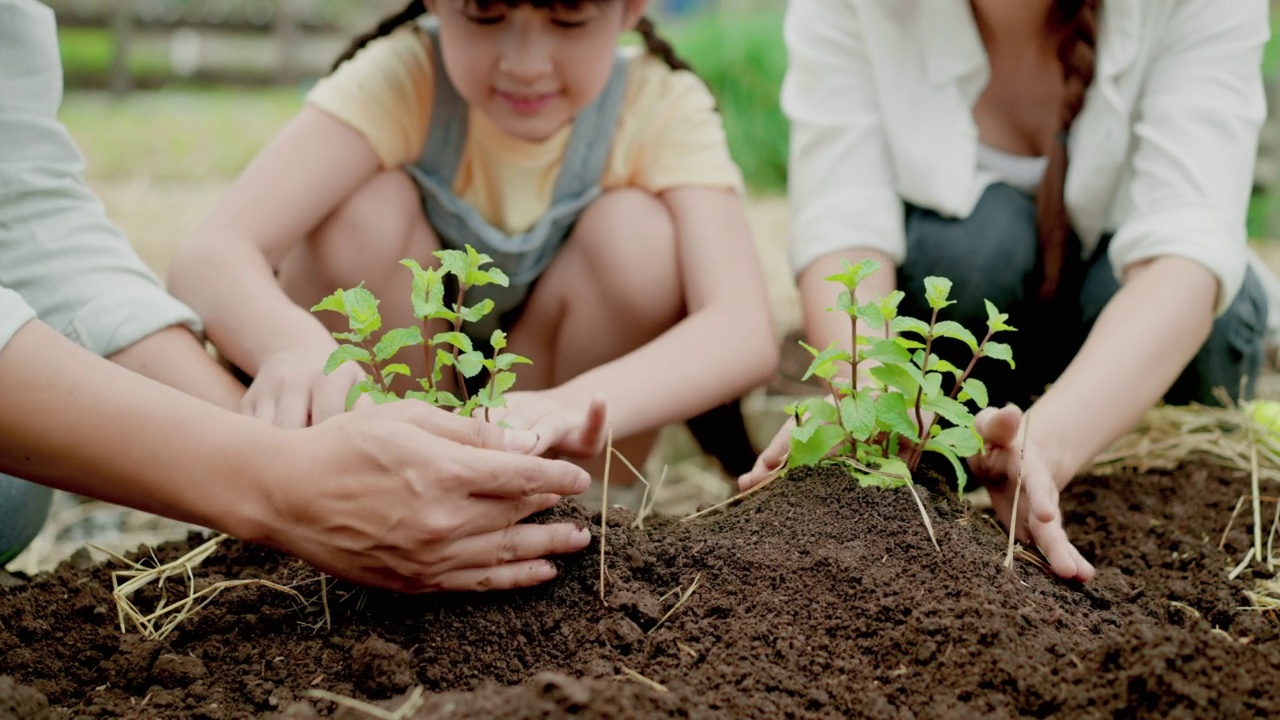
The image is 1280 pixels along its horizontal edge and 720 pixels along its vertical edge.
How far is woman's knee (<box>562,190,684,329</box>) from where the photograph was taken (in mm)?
2336

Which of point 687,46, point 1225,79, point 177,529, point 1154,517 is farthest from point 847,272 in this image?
point 687,46

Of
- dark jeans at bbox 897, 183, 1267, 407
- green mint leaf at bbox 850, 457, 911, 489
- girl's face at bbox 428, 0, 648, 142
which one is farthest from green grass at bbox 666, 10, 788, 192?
green mint leaf at bbox 850, 457, 911, 489

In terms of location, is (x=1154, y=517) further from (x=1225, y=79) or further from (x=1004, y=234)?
(x=1225, y=79)

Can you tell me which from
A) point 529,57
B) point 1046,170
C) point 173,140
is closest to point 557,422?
point 529,57

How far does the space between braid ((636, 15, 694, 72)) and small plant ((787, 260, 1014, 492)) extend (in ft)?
3.84

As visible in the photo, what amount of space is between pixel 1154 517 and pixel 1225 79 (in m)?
0.91

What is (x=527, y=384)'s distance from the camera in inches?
99.9

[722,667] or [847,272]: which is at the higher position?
[847,272]

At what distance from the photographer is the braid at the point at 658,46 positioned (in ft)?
8.17

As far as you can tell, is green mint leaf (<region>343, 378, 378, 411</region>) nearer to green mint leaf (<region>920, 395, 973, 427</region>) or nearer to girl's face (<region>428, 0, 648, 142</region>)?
green mint leaf (<region>920, 395, 973, 427</region>)

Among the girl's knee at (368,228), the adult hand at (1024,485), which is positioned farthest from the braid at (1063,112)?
the girl's knee at (368,228)

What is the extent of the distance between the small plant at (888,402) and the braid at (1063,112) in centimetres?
90

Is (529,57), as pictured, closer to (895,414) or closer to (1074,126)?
(895,414)

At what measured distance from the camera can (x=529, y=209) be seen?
96.0 inches
